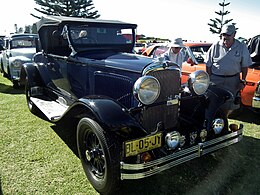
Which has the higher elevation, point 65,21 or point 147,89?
point 65,21

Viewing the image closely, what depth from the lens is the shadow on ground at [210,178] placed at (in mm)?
2793

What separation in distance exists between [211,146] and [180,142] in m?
0.39

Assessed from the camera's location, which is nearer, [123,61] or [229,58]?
[123,61]

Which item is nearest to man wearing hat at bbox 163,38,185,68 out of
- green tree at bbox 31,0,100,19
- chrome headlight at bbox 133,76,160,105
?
chrome headlight at bbox 133,76,160,105

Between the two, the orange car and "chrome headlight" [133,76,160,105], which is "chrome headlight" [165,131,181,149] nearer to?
"chrome headlight" [133,76,160,105]

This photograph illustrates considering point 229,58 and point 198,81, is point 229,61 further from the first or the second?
point 198,81

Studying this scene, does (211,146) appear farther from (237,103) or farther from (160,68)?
(237,103)

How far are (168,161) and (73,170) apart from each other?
1.36 metres

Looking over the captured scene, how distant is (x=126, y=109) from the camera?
106 inches

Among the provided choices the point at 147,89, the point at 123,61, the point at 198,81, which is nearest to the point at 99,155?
the point at 147,89

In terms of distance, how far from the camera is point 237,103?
3.77 metres

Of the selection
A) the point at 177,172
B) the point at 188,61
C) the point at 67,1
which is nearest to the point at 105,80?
the point at 177,172

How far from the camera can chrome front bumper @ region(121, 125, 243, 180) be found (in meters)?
2.29

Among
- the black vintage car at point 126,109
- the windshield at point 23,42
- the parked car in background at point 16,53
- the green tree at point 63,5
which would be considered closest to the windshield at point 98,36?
the black vintage car at point 126,109
